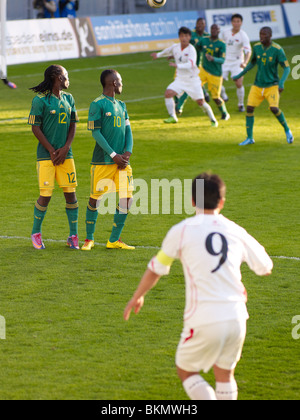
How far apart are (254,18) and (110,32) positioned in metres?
8.55

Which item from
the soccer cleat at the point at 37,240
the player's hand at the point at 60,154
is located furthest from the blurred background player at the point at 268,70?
the soccer cleat at the point at 37,240

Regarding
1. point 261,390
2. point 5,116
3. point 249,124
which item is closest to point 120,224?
point 261,390

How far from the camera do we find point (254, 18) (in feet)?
115

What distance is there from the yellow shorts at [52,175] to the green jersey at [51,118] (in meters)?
0.11

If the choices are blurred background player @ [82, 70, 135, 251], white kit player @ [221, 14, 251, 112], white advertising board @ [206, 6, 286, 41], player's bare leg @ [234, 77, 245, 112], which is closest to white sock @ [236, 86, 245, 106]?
player's bare leg @ [234, 77, 245, 112]

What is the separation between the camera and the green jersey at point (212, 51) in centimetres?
1862

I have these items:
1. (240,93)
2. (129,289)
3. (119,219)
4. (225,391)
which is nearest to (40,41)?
(240,93)

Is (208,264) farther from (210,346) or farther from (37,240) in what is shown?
(37,240)

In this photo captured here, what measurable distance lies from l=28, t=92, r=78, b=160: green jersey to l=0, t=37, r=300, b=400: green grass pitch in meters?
1.32

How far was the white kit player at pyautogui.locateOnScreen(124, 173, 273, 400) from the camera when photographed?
170 inches

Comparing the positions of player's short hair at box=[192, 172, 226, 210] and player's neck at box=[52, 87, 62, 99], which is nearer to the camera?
player's short hair at box=[192, 172, 226, 210]

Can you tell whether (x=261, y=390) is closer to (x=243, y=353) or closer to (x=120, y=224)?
(x=243, y=353)

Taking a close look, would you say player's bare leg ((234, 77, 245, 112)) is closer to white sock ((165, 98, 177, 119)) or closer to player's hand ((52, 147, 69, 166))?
white sock ((165, 98, 177, 119))

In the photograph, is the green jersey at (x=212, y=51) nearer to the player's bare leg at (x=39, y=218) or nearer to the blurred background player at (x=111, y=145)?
the blurred background player at (x=111, y=145)
